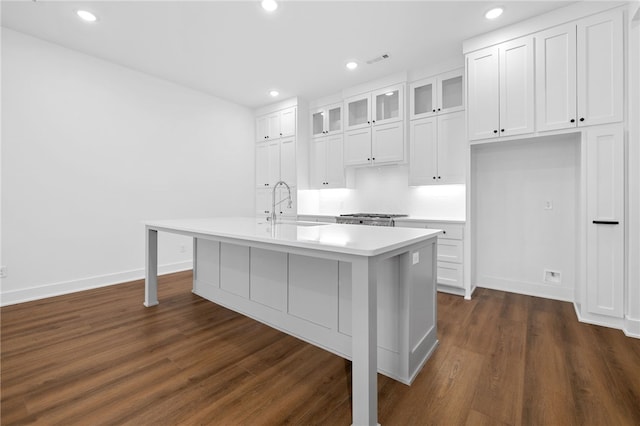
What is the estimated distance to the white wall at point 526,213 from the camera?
3174mm

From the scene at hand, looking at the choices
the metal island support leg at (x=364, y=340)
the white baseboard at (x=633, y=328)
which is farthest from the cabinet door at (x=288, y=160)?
the white baseboard at (x=633, y=328)

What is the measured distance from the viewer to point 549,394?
164 centimetres

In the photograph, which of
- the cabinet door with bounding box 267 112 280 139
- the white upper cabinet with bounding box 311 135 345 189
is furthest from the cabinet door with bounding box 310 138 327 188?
the cabinet door with bounding box 267 112 280 139

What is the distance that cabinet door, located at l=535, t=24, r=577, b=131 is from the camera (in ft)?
8.86

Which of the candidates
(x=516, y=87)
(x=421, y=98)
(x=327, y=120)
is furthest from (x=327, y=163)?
(x=516, y=87)

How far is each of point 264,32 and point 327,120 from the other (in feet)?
6.72

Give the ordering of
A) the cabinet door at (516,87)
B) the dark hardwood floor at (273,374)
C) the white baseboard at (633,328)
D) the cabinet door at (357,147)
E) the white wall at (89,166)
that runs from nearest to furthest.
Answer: the dark hardwood floor at (273,374) < the white baseboard at (633,328) < the cabinet door at (516,87) < the white wall at (89,166) < the cabinet door at (357,147)

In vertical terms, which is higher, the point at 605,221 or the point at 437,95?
the point at 437,95

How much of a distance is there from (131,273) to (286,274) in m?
2.95

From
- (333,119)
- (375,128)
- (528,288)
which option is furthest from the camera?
(333,119)

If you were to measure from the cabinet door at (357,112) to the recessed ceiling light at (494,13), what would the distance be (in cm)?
190

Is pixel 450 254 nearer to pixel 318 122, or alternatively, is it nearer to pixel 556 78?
pixel 556 78

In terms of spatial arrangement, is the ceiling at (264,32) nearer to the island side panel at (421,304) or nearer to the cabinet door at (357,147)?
the cabinet door at (357,147)

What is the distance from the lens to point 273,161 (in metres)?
5.48
